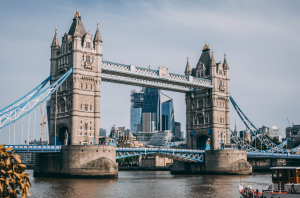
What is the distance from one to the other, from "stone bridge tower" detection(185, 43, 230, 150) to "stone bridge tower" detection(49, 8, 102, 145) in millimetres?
30862

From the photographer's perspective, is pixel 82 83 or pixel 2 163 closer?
pixel 2 163

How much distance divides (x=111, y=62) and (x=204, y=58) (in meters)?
30.3

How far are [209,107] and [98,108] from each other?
31.1 m

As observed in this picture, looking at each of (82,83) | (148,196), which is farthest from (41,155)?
(148,196)

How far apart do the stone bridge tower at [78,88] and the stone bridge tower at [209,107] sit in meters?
30.9

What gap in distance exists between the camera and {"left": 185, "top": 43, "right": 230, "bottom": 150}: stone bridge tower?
3686 inches

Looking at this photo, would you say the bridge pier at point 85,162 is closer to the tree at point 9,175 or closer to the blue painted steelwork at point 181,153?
the blue painted steelwork at point 181,153

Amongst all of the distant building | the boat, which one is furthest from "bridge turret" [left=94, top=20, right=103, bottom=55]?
the distant building

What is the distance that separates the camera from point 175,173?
3794 inches

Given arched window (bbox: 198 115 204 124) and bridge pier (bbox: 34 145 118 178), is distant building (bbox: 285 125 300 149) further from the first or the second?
bridge pier (bbox: 34 145 118 178)

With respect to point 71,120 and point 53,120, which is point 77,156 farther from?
point 53,120

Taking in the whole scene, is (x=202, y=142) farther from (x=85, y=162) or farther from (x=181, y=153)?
(x=85, y=162)

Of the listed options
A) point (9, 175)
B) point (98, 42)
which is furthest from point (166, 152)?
point (9, 175)

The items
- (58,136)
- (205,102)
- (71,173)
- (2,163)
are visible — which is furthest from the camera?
(205,102)
